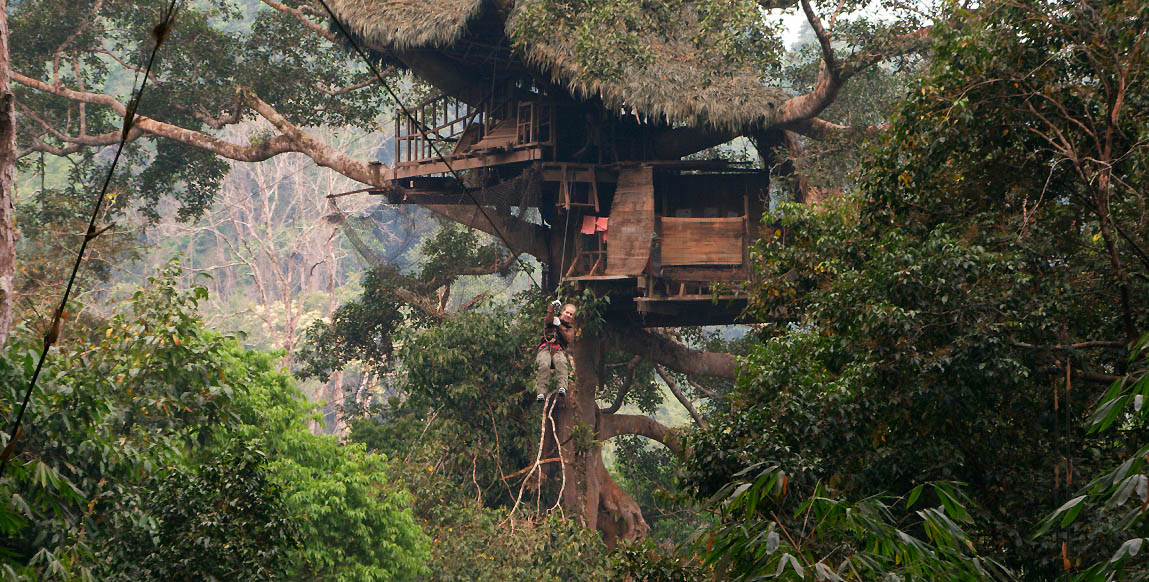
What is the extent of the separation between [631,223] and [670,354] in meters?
3.37

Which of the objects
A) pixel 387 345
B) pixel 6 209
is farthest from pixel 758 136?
pixel 6 209

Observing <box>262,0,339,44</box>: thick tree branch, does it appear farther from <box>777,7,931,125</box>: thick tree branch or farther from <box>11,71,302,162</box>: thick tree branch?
<box>777,7,931,125</box>: thick tree branch

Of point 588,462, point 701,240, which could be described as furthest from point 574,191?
point 588,462

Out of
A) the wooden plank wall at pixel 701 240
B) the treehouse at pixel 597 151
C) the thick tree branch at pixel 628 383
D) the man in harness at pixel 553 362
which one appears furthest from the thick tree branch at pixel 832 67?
the thick tree branch at pixel 628 383

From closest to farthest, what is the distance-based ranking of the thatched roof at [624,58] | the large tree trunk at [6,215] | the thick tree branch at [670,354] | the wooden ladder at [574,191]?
the large tree trunk at [6,215], the thatched roof at [624,58], the wooden ladder at [574,191], the thick tree branch at [670,354]

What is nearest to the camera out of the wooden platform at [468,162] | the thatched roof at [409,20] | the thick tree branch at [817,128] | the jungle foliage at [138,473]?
the jungle foliage at [138,473]

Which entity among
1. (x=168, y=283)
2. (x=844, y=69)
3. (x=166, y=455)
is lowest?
(x=166, y=455)

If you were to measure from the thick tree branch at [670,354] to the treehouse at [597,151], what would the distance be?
60 cm

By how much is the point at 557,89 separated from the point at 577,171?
1.21 metres

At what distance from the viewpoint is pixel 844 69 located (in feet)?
43.4

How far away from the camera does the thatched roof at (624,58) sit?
45.3ft

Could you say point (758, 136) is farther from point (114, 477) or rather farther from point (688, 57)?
point (114, 477)

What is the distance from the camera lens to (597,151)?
53.1 feet

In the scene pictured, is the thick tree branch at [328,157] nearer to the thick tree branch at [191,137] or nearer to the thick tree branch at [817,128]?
the thick tree branch at [191,137]
